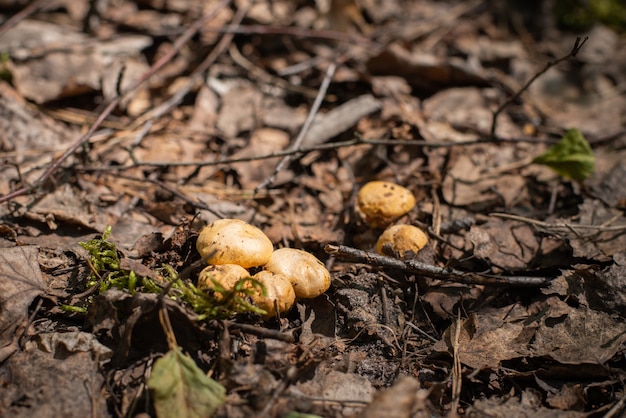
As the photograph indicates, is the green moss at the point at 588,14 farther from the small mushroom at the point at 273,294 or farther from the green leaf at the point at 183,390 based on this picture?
the green leaf at the point at 183,390

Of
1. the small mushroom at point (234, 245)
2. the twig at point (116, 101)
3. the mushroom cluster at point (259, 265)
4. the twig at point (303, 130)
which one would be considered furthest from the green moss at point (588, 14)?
the small mushroom at point (234, 245)

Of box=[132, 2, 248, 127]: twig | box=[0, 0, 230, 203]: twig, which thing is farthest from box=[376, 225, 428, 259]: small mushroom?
box=[132, 2, 248, 127]: twig

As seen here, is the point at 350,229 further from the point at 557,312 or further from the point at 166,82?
the point at 166,82

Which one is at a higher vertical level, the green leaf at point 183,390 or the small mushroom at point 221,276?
the small mushroom at point 221,276

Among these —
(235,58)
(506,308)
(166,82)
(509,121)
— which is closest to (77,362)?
(506,308)

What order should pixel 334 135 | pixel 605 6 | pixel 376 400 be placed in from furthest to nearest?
pixel 605 6
pixel 334 135
pixel 376 400

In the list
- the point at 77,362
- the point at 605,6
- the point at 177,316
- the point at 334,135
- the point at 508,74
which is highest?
the point at 605,6

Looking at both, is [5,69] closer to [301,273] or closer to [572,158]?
[301,273]
